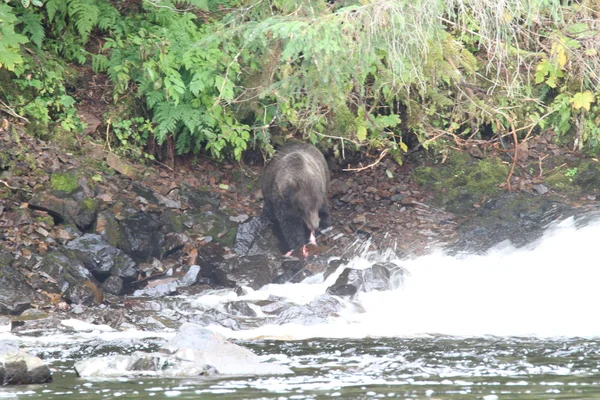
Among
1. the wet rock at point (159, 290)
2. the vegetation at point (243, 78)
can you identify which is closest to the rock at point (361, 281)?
the wet rock at point (159, 290)

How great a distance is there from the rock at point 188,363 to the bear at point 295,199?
5.20 metres

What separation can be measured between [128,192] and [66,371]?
590cm

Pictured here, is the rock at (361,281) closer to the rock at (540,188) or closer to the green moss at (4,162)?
the rock at (540,188)

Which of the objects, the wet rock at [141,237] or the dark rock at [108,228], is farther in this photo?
the wet rock at [141,237]

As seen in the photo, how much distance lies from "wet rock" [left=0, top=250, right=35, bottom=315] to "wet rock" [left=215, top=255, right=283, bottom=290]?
101 inches

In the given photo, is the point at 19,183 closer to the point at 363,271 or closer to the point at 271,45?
the point at 271,45

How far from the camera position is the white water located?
8.33 meters

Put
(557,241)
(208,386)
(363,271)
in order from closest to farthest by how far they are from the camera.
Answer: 1. (208,386)
2. (363,271)
3. (557,241)

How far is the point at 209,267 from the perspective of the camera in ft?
36.5

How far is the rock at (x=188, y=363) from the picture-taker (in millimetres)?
6086

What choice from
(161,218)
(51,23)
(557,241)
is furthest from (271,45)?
(557,241)

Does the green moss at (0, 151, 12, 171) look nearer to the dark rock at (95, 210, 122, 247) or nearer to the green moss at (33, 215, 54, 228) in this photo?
the green moss at (33, 215, 54, 228)

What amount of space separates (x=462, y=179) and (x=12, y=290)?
24.9ft

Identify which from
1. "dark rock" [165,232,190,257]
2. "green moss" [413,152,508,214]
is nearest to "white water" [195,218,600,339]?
"dark rock" [165,232,190,257]
